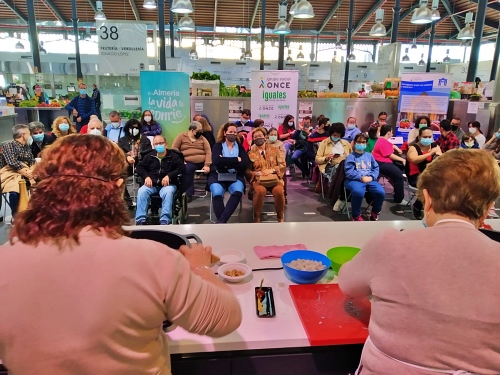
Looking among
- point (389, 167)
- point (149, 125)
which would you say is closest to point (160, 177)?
point (149, 125)

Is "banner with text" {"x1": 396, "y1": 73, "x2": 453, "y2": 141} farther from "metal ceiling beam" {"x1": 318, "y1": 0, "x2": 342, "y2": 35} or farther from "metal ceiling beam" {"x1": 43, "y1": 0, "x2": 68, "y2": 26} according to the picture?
"metal ceiling beam" {"x1": 43, "y1": 0, "x2": 68, "y2": 26}

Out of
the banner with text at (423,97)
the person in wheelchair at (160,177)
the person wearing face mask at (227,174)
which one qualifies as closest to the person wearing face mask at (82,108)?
the person in wheelchair at (160,177)

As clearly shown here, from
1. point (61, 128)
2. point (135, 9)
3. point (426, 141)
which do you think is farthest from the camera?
point (135, 9)

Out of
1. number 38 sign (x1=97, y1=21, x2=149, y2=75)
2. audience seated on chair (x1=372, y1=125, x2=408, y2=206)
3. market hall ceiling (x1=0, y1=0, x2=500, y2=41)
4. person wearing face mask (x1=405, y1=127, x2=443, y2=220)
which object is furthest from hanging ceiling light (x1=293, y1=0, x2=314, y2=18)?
market hall ceiling (x1=0, y1=0, x2=500, y2=41)

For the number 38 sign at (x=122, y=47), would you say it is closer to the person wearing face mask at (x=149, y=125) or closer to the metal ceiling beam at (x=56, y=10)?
the person wearing face mask at (x=149, y=125)

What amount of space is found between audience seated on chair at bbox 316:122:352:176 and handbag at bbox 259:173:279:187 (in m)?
1.16

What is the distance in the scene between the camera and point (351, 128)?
7277mm

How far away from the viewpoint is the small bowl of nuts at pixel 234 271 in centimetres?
147

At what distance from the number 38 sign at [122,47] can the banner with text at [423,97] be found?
532cm

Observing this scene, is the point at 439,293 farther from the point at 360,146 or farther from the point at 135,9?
the point at 135,9

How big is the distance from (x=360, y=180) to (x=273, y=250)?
10.4 ft

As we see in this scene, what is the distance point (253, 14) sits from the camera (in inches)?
647

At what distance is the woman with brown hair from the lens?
2.53 feet

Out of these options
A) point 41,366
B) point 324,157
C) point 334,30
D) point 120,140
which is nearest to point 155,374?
point 41,366
